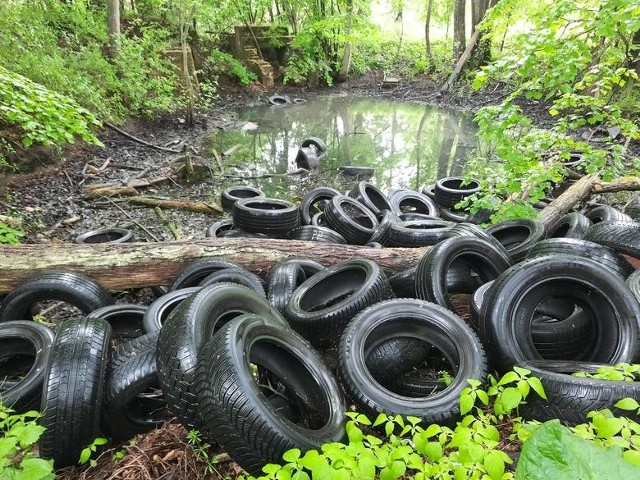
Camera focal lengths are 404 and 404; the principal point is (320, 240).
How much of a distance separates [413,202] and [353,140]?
22.0 ft

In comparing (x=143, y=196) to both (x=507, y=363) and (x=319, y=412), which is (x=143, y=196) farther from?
(x=507, y=363)

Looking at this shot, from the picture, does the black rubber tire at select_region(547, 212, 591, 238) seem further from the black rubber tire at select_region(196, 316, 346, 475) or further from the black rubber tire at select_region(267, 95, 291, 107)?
the black rubber tire at select_region(267, 95, 291, 107)

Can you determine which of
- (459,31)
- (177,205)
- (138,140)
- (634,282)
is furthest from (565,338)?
(459,31)

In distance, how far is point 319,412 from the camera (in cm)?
279

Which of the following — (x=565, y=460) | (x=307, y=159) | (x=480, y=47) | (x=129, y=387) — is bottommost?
(x=307, y=159)

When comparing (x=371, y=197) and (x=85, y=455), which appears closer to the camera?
(x=85, y=455)

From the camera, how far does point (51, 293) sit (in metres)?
4.25

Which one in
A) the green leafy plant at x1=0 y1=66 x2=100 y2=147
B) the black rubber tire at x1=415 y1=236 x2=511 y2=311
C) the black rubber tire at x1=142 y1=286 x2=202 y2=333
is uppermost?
the green leafy plant at x1=0 y1=66 x2=100 y2=147

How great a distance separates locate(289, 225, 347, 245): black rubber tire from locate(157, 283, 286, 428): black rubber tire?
3115 millimetres

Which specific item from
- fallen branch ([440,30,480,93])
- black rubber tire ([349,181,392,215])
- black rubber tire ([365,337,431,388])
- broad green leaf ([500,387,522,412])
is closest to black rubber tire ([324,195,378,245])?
black rubber tire ([349,181,392,215])

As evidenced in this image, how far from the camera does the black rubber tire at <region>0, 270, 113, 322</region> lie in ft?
13.7

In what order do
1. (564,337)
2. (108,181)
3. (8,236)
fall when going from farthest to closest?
(108,181)
(8,236)
(564,337)

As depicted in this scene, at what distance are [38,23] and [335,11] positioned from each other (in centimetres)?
1750

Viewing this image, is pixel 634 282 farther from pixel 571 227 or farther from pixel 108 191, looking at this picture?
pixel 108 191
